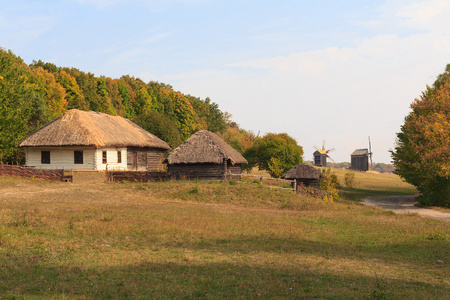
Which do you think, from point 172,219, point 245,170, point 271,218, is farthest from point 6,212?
point 245,170

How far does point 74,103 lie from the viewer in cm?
6562

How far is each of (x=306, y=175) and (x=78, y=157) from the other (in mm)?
23421

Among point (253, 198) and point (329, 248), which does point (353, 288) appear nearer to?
point (329, 248)

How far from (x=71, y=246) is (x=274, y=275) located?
256 inches

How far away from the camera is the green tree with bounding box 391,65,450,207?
31656mm

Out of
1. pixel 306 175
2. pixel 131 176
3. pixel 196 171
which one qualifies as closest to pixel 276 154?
pixel 306 175

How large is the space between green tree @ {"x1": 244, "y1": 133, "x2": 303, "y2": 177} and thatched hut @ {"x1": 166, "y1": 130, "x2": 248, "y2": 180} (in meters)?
14.3

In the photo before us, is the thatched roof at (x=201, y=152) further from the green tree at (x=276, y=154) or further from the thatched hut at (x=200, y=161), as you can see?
the green tree at (x=276, y=154)

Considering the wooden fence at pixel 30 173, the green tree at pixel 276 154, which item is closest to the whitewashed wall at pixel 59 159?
the wooden fence at pixel 30 173

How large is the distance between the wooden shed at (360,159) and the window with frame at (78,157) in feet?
250

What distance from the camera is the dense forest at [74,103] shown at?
37938mm

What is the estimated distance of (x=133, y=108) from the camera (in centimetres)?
9462

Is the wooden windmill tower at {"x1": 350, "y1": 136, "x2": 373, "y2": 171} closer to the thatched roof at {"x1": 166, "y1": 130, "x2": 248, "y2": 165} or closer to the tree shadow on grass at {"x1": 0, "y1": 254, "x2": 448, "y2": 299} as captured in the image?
the thatched roof at {"x1": 166, "y1": 130, "x2": 248, "y2": 165}

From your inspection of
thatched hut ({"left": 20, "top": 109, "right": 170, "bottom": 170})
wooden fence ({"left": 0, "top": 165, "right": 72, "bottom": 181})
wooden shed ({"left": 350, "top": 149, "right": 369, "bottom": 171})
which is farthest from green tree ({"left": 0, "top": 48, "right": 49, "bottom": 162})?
wooden shed ({"left": 350, "top": 149, "right": 369, "bottom": 171})
